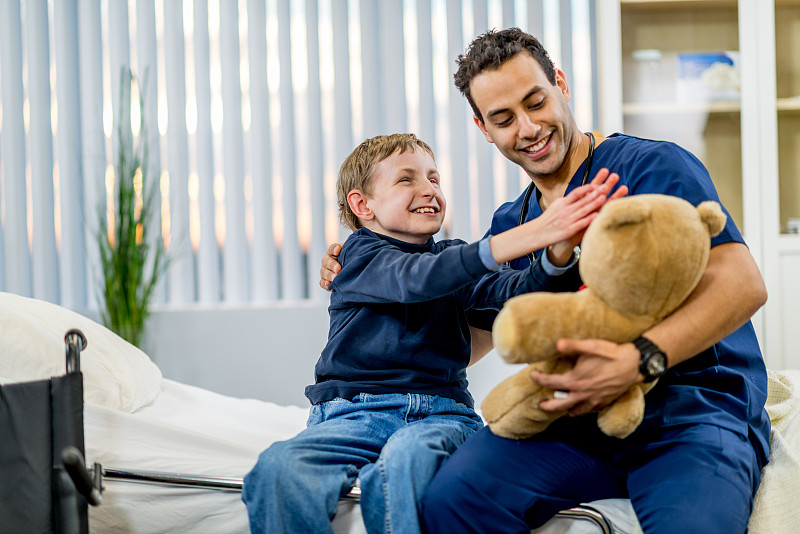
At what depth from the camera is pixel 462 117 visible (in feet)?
9.65

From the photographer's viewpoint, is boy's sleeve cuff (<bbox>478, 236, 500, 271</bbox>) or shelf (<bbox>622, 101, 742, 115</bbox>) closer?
boy's sleeve cuff (<bbox>478, 236, 500, 271</bbox>)

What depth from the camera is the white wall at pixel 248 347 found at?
9.44 ft

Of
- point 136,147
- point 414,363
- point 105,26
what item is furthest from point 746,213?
point 105,26

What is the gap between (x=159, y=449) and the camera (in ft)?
4.50

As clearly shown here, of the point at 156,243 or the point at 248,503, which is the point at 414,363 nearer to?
the point at 248,503

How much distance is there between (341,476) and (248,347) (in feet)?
5.87

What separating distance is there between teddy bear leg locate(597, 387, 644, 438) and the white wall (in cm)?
186

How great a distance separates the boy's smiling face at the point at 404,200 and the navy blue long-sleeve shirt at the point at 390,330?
50 mm

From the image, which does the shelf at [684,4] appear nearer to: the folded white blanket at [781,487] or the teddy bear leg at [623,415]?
the folded white blanket at [781,487]

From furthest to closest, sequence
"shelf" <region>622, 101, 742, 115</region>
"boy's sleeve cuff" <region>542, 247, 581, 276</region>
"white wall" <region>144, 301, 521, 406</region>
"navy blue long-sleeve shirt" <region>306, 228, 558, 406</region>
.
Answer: "white wall" <region>144, 301, 521, 406</region> → "shelf" <region>622, 101, 742, 115</region> → "navy blue long-sleeve shirt" <region>306, 228, 558, 406</region> → "boy's sleeve cuff" <region>542, 247, 581, 276</region>

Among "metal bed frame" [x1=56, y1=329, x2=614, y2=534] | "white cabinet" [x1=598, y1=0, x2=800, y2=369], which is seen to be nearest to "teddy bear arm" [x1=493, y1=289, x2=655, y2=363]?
"metal bed frame" [x1=56, y1=329, x2=614, y2=534]

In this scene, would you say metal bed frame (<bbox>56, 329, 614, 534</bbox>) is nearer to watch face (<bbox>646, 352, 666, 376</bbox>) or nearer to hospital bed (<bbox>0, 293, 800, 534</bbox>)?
hospital bed (<bbox>0, 293, 800, 534</bbox>)

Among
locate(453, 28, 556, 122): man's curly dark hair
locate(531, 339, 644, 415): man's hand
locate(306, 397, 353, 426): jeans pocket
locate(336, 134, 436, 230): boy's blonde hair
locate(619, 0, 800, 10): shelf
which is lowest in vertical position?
locate(306, 397, 353, 426): jeans pocket

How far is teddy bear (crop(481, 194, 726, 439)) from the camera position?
92 cm
